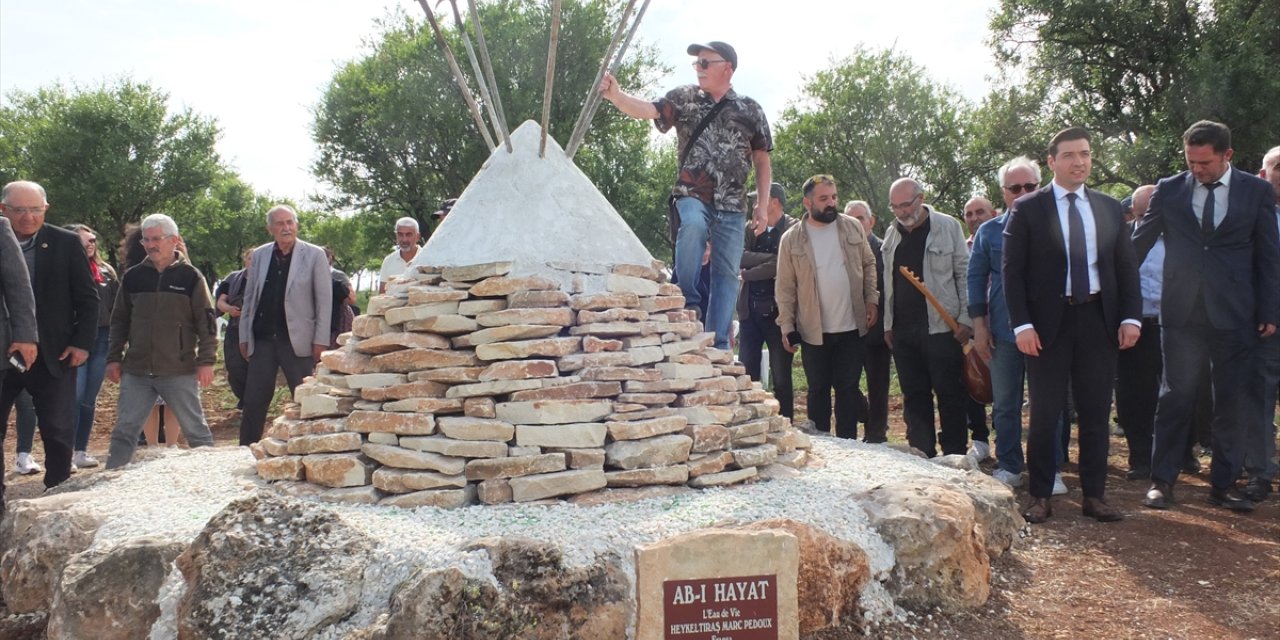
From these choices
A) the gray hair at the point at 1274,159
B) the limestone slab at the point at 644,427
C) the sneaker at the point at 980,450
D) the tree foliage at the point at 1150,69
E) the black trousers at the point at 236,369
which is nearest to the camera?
the limestone slab at the point at 644,427

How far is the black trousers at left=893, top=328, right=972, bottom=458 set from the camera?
5.88 metres

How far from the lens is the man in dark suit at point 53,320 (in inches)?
197

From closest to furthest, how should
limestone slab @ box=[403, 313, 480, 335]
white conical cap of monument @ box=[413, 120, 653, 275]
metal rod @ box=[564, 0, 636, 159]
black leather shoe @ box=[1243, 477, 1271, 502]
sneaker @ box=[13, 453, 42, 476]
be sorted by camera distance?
1. limestone slab @ box=[403, 313, 480, 335]
2. white conical cap of monument @ box=[413, 120, 653, 275]
3. metal rod @ box=[564, 0, 636, 159]
4. black leather shoe @ box=[1243, 477, 1271, 502]
5. sneaker @ box=[13, 453, 42, 476]

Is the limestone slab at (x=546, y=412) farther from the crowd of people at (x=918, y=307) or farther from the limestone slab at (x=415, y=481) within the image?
the crowd of people at (x=918, y=307)

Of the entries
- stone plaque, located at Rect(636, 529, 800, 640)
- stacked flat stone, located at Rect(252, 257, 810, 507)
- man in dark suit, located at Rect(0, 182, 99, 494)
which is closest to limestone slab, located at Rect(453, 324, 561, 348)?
stacked flat stone, located at Rect(252, 257, 810, 507)

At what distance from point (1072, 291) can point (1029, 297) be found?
0.21m

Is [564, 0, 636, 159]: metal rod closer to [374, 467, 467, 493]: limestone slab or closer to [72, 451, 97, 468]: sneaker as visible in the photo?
[374, 467, 467, 493]: limestone slab

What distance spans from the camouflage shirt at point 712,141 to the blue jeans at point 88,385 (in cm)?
508

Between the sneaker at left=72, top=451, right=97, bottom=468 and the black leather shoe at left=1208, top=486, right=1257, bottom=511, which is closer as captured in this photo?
the black leather shoe at left=1208, top=486, right=1257, bottom=511

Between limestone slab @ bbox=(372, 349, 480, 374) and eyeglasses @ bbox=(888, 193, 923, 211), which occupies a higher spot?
eyeglasses @ bbox=(888, 193, 923, 211)

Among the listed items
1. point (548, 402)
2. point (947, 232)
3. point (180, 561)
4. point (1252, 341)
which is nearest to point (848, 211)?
point (947, 232)

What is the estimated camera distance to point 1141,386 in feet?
20.3

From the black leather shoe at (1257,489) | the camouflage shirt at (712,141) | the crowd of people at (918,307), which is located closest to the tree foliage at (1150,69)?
the crowd of people at (918,307)

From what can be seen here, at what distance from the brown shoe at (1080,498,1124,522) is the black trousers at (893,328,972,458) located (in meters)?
1.02
